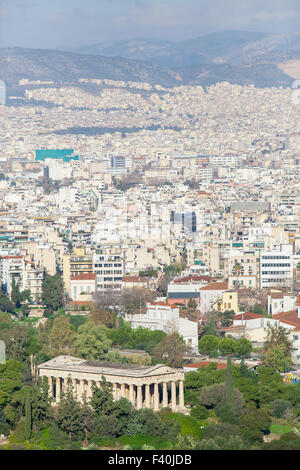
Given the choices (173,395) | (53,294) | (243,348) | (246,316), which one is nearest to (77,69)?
(53,294)

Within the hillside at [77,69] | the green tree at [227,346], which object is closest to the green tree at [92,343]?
the green tree at [227,346]

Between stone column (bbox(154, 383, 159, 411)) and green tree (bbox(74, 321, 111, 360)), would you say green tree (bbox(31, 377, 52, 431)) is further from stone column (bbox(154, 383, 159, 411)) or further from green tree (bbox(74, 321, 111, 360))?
green tree (bbox(74, 321, 111, 360))

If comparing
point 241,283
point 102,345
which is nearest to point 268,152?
point 241,283

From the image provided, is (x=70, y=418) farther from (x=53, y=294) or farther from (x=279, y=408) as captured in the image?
(x=53, y=294)

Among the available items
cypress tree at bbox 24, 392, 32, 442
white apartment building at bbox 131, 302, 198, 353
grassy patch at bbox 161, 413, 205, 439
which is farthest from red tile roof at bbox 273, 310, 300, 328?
cypress tree at bbox 24, 392, 32, 442

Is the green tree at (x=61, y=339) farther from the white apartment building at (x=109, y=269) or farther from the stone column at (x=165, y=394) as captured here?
the white apartment building at (x=109, y=269)
